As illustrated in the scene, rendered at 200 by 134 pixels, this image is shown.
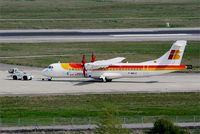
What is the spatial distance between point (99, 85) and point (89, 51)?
3192 cm

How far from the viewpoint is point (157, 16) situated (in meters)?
194

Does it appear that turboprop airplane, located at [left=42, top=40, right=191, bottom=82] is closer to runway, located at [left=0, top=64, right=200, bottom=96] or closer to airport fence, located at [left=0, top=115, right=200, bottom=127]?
runway, located at [left=0, top=64, right=200, bottom=96]

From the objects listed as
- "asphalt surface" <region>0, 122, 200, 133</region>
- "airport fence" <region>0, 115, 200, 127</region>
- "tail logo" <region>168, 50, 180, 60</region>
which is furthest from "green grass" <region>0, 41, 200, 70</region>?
"asphalt surface" <region>0, 122, 200, 133</region>

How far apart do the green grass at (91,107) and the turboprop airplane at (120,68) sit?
10174mm

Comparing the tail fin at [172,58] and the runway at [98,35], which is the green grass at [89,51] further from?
the tail fin at [172,58]

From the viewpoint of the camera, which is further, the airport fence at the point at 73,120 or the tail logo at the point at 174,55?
the tail logo at the point at 174,55

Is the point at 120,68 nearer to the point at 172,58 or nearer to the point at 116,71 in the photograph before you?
the point at 116,71

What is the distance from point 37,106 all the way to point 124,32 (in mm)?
77996

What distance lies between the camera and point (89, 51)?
12800 cm

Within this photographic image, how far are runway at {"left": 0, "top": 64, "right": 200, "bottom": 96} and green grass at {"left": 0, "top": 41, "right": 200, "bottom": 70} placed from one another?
10.7 meters

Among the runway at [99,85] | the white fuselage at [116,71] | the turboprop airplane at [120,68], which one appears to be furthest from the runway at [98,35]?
the turboprop airplane at [120,68]

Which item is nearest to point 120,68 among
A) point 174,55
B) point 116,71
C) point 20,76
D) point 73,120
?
point 116,71

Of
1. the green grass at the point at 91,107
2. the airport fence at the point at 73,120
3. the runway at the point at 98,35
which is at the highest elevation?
the runway at the point at 98,35

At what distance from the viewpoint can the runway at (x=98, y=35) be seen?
14438 centimetres
